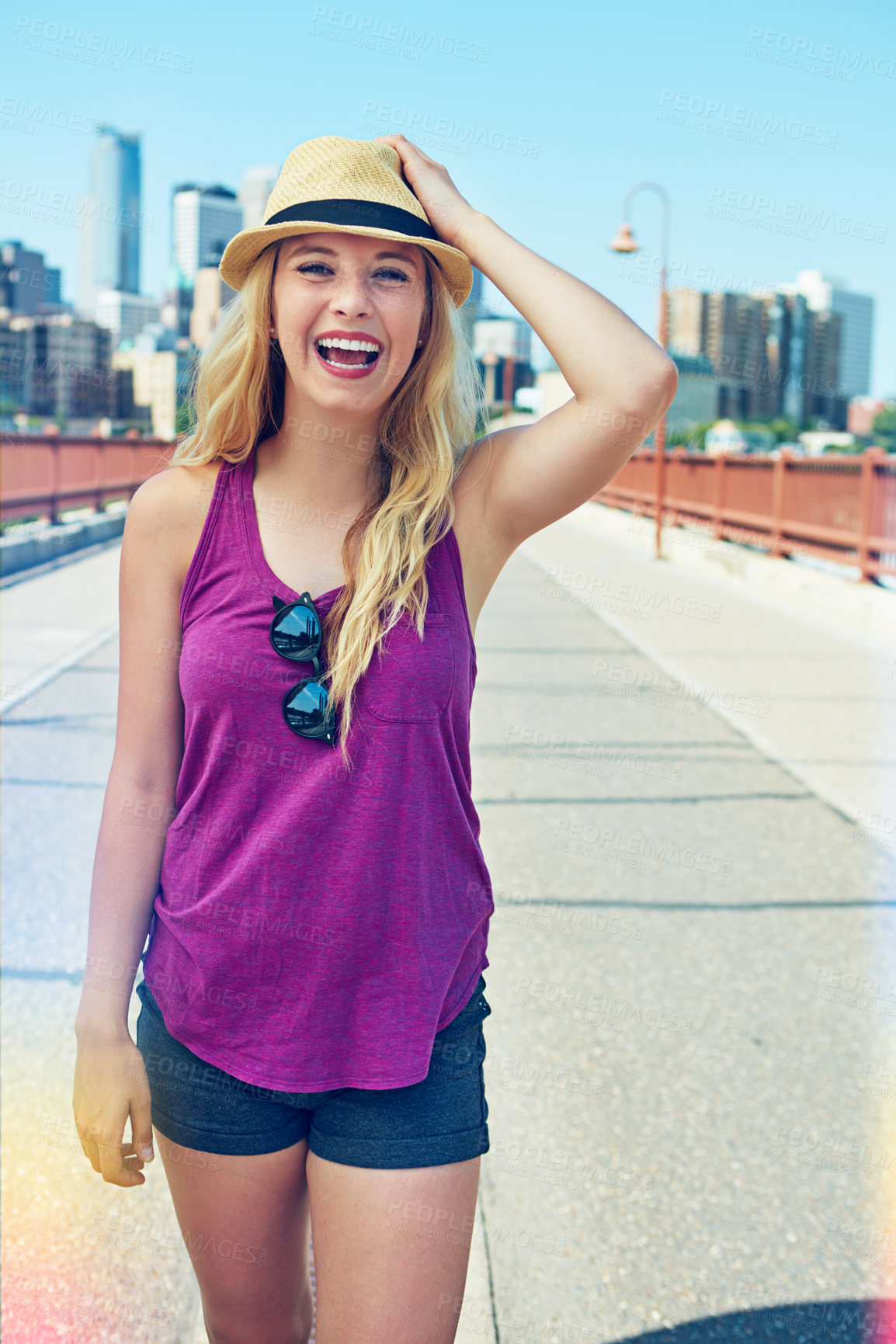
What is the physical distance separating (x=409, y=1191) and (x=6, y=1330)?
4.53 ft

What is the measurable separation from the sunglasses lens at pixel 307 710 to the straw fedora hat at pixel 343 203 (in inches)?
24.2

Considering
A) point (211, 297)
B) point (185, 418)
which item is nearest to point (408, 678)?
point (185, 418)

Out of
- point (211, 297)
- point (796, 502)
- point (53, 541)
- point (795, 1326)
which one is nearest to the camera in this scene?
point (795, 1326)

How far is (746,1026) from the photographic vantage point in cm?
388

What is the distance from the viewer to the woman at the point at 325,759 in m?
1.59

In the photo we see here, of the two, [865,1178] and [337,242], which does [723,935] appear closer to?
[865,1178]

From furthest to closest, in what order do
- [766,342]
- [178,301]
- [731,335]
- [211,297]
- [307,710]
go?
[766,342] → [731,335] → [178,301] → [211,297] → [307,710]

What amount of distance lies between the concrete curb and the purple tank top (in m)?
11.3

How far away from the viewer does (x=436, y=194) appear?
1.80 m

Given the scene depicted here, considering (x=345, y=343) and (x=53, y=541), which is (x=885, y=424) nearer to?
(x=53, y=541)

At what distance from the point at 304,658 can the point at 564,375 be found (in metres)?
0.55

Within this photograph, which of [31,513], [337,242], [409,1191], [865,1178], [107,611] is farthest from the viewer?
[31,513]

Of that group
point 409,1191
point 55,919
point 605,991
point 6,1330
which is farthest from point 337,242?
point 55,919

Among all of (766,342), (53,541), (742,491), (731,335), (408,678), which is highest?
(766,342)
